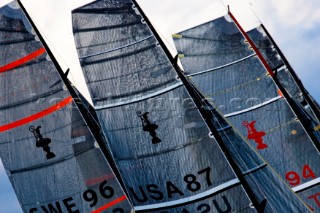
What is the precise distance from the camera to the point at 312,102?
83.5 ft

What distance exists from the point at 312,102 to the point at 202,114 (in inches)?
340

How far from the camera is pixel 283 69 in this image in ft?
87.9

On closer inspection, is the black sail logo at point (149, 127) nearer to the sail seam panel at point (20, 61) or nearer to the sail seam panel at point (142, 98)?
the sail seam panel at point (142, 98)

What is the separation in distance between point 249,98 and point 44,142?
8692mm

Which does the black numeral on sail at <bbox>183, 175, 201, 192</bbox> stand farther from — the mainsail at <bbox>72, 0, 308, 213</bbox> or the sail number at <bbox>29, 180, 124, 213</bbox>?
the sail number at <bbox>29, 180, 124, 213</bbox>

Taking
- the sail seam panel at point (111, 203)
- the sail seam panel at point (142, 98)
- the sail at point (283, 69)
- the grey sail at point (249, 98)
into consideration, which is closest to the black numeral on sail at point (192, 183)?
the sail seam panel at point (142, 98)

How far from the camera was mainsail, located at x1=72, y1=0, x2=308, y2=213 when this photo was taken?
1708cm

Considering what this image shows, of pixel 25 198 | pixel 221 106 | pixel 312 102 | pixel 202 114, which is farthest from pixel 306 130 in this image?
pixel 25 198

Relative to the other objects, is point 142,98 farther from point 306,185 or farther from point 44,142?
point 306,185

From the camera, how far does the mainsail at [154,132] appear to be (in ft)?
56.0

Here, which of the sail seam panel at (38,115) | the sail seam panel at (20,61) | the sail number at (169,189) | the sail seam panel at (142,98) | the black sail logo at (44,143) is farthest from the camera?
the sail seam panel at (20,61)

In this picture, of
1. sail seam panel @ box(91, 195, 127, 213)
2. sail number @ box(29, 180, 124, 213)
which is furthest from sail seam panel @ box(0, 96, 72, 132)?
sail seam panel @ box(91, 195, 127, 213)

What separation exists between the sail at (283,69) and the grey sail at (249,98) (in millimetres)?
949

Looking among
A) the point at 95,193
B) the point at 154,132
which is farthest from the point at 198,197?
the point at 95,193
